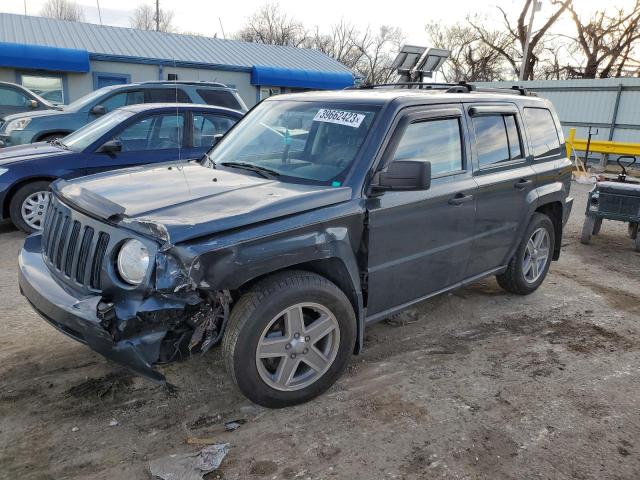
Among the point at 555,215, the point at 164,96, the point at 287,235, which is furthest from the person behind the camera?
the point at 164,96

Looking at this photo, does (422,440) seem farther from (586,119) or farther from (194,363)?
(586,119)

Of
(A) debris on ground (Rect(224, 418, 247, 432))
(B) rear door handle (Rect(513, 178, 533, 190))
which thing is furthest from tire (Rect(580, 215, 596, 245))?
(A) debris on ground (Rect(224, 418, 247, 432))

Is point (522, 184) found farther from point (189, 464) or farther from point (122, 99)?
point (122, 99)

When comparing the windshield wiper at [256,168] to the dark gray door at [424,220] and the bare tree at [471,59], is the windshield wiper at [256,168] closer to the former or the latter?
the dark gray door at [424,220]

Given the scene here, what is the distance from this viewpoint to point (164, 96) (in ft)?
32.2

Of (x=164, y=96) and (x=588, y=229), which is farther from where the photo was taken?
(x=164, y=96)

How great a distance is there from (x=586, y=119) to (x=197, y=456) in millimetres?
20054

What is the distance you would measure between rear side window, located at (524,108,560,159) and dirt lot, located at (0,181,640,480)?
5.46ft

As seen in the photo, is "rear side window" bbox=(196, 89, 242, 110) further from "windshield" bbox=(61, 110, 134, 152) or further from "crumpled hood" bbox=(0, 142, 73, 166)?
"crumpled hood" bbox=(0, 142, 73, 166)

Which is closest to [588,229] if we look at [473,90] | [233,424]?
[473,90]

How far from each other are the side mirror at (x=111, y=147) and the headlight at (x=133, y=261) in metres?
4.21

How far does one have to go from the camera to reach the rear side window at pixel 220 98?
389 inches

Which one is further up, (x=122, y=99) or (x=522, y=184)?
(x=122, y=99)

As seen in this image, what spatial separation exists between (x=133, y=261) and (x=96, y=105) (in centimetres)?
737
